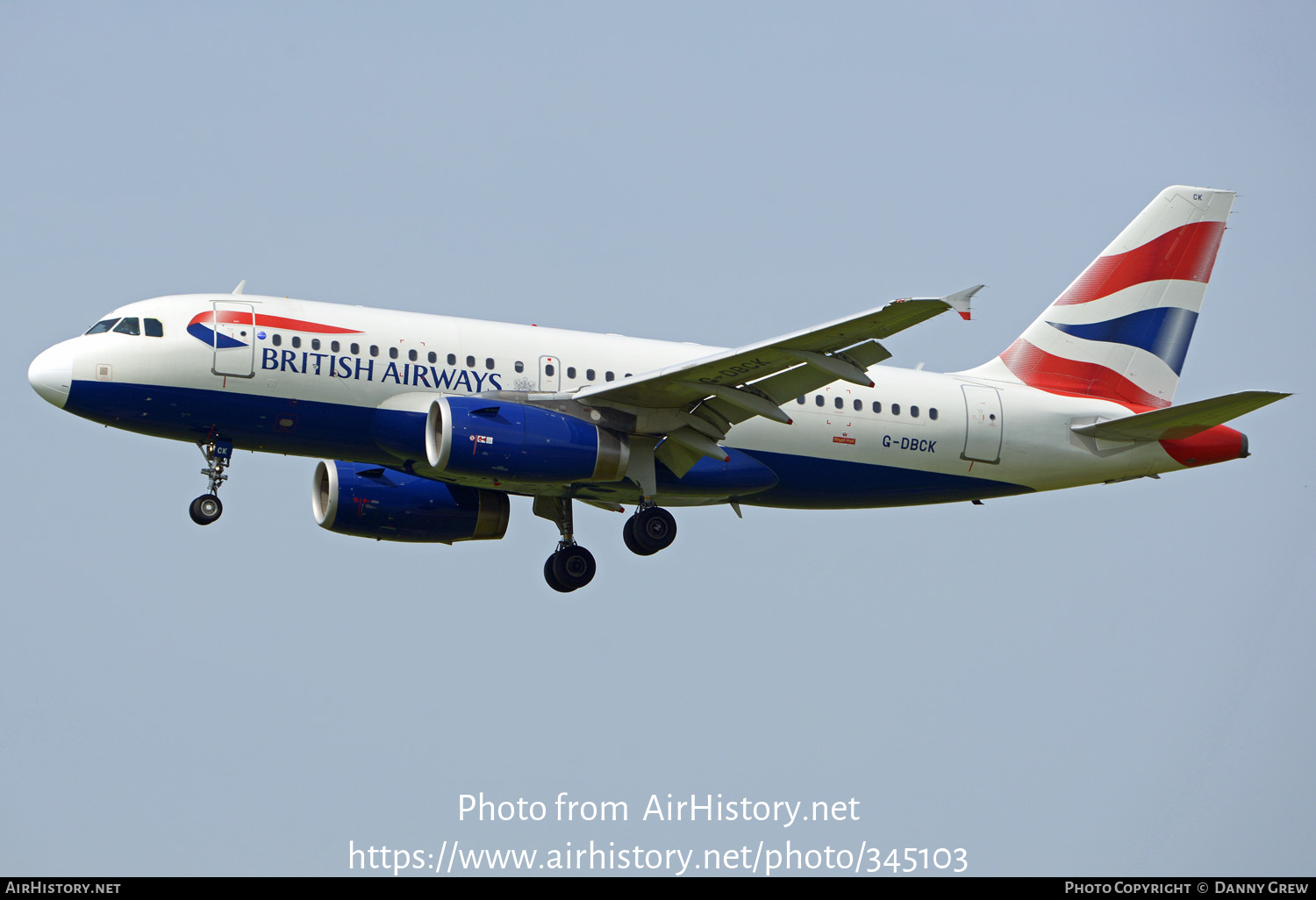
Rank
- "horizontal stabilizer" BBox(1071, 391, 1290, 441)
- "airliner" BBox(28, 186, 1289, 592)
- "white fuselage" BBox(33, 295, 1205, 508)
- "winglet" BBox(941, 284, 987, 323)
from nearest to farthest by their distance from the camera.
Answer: "winglet" BBox(941, 284, 987, 323), "airliner" BBox(28, 186, 1289, 592), "white fuselage" BBox(33, 295, 1205, 508), "horizontal stabilizer" BBox(1071, 391, 1290, 441)

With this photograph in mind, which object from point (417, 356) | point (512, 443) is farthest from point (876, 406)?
point (417, 356)

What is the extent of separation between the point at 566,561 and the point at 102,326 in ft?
34.8

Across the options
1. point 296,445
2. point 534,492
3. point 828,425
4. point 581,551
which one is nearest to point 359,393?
point 296,445

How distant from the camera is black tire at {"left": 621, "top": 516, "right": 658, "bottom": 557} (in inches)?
1229

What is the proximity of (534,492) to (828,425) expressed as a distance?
617cm

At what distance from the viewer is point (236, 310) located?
29.4 m

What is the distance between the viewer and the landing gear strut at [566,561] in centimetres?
3347

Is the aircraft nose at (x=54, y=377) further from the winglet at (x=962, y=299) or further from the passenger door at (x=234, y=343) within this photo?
the winglet at (x=962, y=299)

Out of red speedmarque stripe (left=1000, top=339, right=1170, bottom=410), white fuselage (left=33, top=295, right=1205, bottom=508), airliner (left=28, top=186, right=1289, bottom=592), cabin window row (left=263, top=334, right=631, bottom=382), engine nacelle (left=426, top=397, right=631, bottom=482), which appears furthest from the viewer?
red speedmarque stripe (left=1000, top=339, right=1170, bottom=410)

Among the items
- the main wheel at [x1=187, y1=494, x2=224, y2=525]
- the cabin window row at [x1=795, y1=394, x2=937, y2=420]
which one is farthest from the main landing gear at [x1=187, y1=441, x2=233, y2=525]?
the cabin window row at [x1=795, y1=394, x2=937, y2=420]

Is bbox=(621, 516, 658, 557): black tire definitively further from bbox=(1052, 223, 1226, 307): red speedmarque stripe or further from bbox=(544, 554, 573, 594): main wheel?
bbox=(1052, 223, 1226, 307): red speedmarque stripe

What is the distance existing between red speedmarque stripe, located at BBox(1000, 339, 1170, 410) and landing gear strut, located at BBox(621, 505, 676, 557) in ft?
30.0

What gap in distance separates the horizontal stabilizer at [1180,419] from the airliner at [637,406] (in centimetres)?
6

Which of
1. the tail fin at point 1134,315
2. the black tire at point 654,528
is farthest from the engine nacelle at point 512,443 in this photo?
the tail fin at point 1134,315
